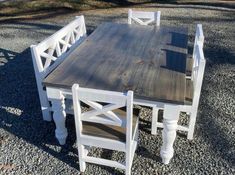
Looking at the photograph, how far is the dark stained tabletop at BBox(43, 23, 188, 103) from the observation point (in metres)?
2.73

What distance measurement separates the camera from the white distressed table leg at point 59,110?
290 centimetres

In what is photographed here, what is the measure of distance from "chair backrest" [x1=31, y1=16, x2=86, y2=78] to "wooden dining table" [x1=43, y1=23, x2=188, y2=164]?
1.04 feet

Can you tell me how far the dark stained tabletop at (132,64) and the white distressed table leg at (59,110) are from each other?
0.47 ft

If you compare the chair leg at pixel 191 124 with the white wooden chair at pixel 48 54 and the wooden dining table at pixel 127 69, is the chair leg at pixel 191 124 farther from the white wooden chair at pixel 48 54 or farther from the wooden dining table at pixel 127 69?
the white wooden chair at pixel 48 54

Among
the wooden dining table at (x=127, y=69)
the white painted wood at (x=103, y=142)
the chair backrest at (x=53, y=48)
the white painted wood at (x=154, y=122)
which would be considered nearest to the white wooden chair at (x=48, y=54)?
the chair backrest at (x=53, y=48)

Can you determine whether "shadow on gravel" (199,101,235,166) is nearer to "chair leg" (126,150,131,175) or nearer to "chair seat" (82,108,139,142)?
"chair leg" (126,150,131,175)

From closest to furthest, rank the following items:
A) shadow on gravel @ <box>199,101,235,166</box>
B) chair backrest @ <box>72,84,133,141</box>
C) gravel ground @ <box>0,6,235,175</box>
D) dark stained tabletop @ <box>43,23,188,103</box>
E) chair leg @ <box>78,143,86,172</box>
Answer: chair backrest @ <box>72,84,133,141</box>, dark stained tabletop @ <box>43,23,188,103</box>, chair leg @ <box>78,143,86,172</box>, gravel ground @ <box>0,6,235,175</box>, shadow on gravel @ <box>199,101,235,166</box>

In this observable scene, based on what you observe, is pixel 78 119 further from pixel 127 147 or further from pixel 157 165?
pixel 157 165

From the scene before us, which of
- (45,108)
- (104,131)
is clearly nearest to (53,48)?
(45,108)

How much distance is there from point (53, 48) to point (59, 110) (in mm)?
965

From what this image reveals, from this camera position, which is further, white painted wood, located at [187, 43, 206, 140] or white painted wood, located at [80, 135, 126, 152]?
white painted wood, located at [187, 43, 206, 140]

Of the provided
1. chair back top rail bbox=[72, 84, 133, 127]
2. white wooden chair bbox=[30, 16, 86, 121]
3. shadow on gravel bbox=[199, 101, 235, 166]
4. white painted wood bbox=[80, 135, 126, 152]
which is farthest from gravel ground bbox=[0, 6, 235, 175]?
chair back top rail bbox=[72, 84, 133, 127]

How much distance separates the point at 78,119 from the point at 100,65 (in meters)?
0.81

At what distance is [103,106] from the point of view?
2.53m
